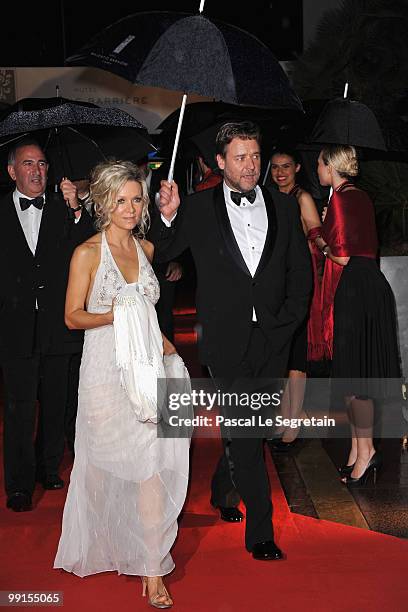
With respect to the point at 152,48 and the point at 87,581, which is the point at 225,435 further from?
the point at 152,48

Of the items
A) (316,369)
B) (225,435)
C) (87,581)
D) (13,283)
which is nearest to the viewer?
(87,581)

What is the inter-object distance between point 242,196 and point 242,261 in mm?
310

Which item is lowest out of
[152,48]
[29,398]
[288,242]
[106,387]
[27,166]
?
[29,398]

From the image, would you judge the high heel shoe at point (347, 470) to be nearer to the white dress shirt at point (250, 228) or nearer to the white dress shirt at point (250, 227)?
the white dress shirt at point (250, 227)

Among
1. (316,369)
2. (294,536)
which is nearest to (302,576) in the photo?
(294,536)

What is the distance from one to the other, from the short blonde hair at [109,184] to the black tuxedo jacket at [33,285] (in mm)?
1305

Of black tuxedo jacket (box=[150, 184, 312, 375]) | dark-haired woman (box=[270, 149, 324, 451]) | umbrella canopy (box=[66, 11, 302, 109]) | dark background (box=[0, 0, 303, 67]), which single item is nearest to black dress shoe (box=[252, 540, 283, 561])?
black tuxedo jacket (box=[150, 184, 312, 375])

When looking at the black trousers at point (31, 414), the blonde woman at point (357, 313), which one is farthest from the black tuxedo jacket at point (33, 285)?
the blonde woman at point (357, 313)

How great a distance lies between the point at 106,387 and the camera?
4.09 meters

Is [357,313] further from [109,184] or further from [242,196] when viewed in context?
[109,184]

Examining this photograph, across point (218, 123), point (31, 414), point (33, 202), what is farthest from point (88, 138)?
point (31, 414)

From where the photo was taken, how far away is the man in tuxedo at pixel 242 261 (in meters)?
4.50

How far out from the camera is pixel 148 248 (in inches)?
175

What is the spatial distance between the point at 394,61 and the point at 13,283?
3577mm
